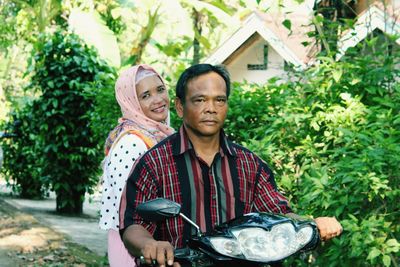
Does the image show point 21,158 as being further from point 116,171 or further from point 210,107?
point 210,107

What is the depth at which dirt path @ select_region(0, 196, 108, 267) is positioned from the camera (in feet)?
29.9

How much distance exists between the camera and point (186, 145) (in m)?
3.26

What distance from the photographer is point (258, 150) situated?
18.9ft

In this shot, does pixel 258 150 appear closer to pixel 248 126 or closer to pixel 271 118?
pixel 271 118

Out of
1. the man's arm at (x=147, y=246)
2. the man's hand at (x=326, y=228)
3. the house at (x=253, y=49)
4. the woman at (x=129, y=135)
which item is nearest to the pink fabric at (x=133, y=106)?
the woman at (x=129, y=135)

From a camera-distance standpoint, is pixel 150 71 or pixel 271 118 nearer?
pixel 150 71

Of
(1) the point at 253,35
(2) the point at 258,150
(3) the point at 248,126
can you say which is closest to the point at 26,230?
(3) the point at 248,126

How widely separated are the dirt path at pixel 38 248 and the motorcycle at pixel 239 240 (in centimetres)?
606

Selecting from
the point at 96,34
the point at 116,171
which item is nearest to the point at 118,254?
the point at 116,171

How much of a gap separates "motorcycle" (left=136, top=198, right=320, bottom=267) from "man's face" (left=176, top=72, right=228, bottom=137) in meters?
0.47

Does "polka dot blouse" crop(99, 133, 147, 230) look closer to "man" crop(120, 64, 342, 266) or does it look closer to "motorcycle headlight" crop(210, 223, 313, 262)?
"man" crop(120, 64, 342, 266)

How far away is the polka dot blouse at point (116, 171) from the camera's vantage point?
427cm

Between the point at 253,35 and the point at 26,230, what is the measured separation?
403 inches

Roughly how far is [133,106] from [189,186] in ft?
4.99
